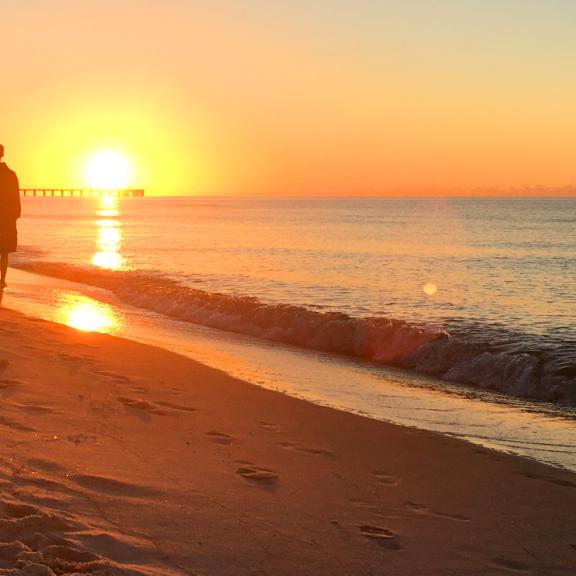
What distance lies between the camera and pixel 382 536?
15.4ft

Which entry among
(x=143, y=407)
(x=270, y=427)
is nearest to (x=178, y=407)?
(x=143, y=407)

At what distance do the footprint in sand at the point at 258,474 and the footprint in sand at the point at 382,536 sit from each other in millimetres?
895

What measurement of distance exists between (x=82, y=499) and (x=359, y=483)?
199 cm

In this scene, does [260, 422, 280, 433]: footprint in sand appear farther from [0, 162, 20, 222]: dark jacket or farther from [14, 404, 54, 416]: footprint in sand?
[0, 162, 20, 222]: dark jacket

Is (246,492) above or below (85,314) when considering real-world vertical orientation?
above

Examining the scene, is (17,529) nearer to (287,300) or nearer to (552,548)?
(552,548)

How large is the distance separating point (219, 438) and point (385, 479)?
145 centimetres

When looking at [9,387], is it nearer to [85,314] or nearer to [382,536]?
[382,536]

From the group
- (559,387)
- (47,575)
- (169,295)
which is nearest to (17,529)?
(47,575)

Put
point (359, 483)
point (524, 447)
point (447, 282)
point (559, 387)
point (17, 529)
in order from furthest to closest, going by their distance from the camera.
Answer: point (447, 282)
point (559, 387)
point (524, 447)
point (359, 483)
point (17, 529)

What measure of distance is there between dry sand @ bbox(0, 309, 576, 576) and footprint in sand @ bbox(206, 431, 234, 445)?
0.09 ft

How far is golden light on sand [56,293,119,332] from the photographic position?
14.7 metres

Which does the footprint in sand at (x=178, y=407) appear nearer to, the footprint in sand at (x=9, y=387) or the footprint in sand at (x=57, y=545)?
the footprint in sand at (x=9, y=387)

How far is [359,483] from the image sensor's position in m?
5.71
